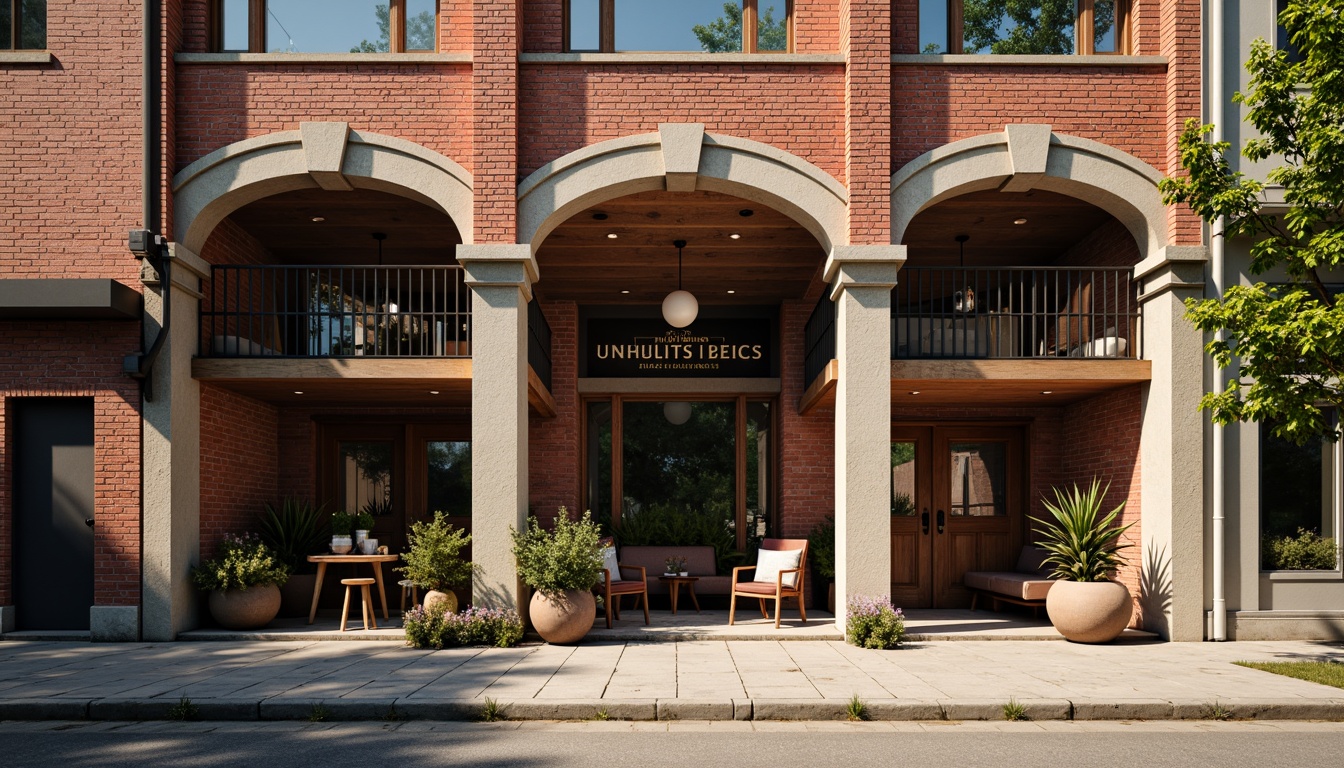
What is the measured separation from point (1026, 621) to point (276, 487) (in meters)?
9.58

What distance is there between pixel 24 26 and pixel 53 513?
16.6ft

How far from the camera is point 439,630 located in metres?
9.23

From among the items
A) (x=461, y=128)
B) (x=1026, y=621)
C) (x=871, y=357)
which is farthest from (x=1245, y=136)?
(x=461, y=128)

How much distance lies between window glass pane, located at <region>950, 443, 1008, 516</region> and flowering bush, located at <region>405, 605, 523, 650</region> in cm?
688

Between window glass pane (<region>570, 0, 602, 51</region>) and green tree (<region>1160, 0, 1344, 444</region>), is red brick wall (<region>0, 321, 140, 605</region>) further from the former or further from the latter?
green tree (<region>1160, 0, 1344, 444</region>)

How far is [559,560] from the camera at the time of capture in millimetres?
9305

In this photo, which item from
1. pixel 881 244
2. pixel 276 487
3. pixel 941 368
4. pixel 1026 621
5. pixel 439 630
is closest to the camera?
pixel 439 630

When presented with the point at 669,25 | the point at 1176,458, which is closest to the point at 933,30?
the point at 669,25

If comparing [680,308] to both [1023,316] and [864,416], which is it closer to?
[864,416]

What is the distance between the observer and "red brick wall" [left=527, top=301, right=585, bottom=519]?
13.8m

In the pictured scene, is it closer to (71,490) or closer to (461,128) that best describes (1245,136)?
(461,128)

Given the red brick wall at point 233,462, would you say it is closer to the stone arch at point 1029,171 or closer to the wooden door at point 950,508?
the stone arch at point 1029,171

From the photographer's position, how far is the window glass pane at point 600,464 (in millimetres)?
14234

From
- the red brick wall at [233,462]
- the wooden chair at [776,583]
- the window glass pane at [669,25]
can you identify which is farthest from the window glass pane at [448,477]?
the window glass pane at [669,25]
